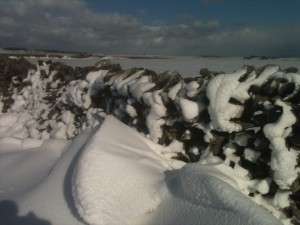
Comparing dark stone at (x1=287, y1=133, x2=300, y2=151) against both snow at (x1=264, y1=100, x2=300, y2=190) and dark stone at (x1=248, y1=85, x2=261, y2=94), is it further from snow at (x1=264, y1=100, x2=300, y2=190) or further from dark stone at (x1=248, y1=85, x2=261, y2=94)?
dark stone at (x1=248, y1=85, x2=261, y2=94)

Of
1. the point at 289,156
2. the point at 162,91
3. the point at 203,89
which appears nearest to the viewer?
the point at 289,156

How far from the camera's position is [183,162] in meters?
3.99

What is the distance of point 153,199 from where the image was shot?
327 centimetres

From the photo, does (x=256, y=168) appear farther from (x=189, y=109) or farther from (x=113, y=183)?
(x=113, y=183)

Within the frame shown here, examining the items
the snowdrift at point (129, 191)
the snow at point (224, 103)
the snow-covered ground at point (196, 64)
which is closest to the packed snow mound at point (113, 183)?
the snowdrift at point (129, 191)

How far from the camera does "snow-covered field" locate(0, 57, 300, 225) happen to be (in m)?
2.94

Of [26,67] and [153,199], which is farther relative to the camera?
[26,67]

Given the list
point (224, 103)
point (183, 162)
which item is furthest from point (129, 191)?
point (224, 103)

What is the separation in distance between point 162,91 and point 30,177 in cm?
190

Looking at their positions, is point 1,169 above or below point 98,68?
below

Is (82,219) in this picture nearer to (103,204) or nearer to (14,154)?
(103,204)

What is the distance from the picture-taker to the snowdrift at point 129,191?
2.74m

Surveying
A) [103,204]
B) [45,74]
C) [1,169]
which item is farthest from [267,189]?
[45,74]

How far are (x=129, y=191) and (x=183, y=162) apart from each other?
36.5 inches
